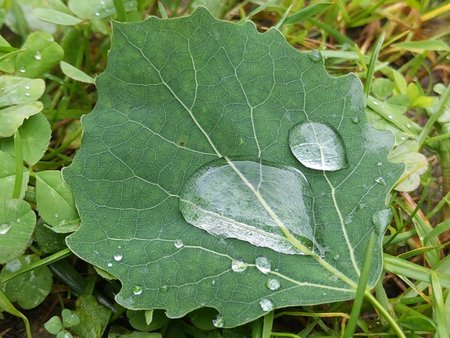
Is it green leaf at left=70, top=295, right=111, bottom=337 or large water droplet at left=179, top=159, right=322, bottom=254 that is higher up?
large water droplet at left=179, top=159, right=322, bottom=254

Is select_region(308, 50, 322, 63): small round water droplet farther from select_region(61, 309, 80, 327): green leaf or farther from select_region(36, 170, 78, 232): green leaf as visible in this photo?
select_region(61, 309, 80, 327): green leaf

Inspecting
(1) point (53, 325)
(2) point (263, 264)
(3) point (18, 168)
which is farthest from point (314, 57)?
(1) point (53, 325)

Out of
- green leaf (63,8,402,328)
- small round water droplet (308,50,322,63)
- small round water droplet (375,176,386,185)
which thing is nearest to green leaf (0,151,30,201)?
green leaf (63,8,402,328)

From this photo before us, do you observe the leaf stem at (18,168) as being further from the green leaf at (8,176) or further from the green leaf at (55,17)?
the green leaf at (55,17)

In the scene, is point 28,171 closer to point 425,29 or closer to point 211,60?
point 211,60

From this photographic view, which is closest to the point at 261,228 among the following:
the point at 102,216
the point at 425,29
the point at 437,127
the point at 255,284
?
the point at 255,284
